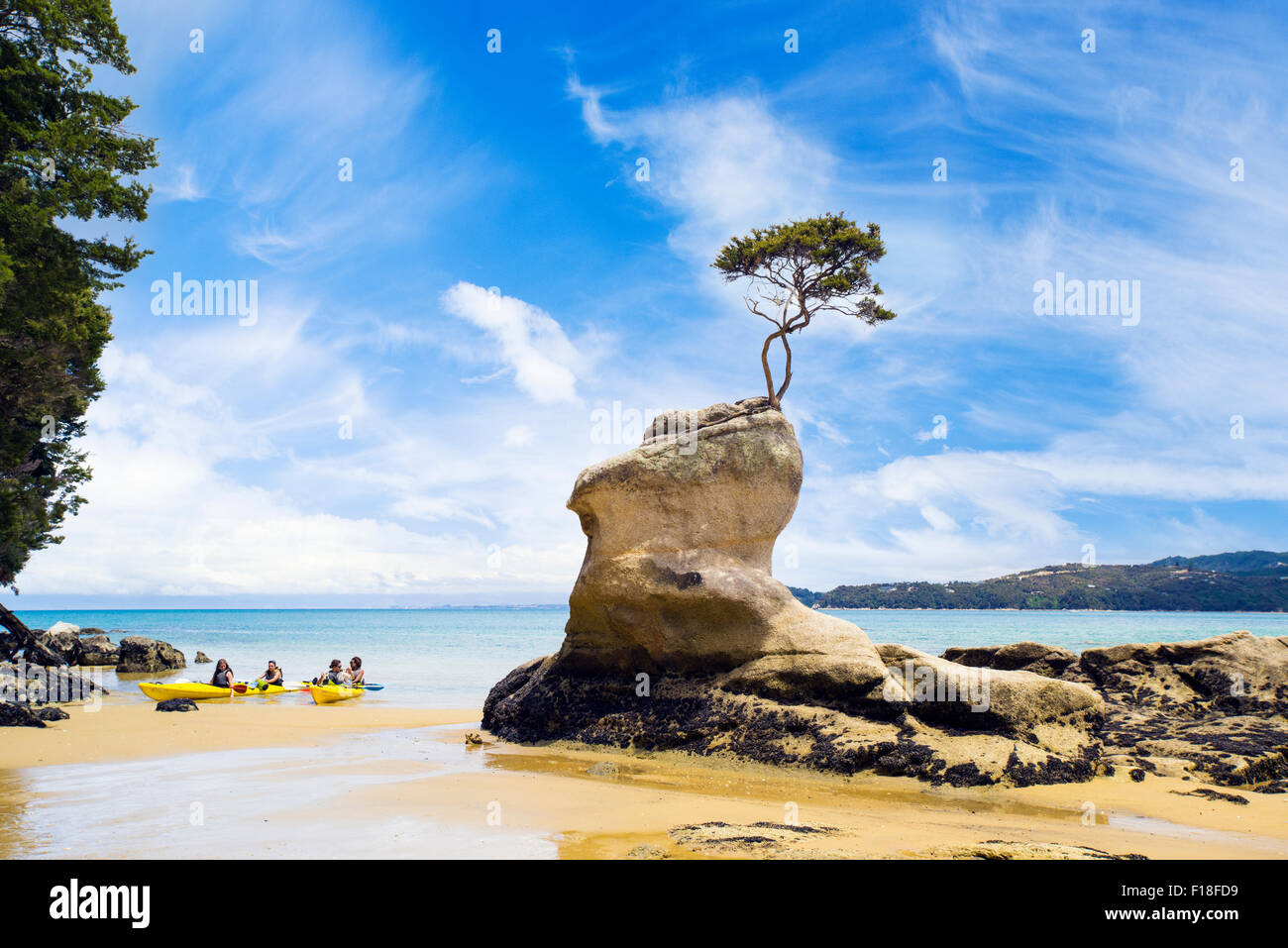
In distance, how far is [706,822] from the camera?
320 inches

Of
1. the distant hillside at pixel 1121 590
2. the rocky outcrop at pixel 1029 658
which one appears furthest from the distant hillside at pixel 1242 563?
the rocky outcrop at pixel 1029 658

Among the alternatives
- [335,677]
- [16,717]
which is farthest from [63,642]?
[16,717]

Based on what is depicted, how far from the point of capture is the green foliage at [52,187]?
51.4ft

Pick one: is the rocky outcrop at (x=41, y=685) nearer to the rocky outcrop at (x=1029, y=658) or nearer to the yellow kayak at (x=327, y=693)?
the yellow kayak at (x=327, y=693)

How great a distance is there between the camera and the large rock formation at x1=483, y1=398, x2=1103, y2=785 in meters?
11.2

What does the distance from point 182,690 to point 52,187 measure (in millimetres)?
13059

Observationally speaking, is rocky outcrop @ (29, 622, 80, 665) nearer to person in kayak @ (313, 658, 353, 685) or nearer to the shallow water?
person in kayak @ (313, 658, 353, 685)

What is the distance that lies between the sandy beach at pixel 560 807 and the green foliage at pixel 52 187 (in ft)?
27.7

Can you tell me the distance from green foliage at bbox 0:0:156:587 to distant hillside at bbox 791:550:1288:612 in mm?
95643

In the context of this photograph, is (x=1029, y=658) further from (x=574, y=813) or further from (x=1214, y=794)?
(x=574, y=813)

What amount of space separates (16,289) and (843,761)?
18385mm

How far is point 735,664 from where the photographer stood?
1314cm
